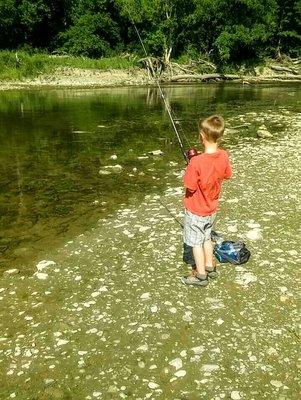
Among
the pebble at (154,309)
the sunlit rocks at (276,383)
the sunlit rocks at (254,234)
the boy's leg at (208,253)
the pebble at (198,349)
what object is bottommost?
the sunlit rocks at (254,234)

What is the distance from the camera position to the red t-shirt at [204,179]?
21.5ft

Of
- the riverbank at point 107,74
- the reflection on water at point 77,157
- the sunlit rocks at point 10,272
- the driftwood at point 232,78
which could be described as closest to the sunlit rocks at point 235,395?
the sunlit rocks at point 10,272

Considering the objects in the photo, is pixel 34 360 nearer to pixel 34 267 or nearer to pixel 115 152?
pixel 34 267

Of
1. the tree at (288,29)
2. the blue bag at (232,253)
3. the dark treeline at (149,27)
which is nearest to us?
the blue bag at (232,253)

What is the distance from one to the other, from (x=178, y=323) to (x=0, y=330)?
2587 mm

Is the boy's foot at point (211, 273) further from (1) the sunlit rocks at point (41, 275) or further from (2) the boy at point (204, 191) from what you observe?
(1) the sunlit rocks at point (41, 275)

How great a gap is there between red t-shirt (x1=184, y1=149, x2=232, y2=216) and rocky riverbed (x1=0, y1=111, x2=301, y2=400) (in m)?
1.41

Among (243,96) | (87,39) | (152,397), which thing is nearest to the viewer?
(152,397)

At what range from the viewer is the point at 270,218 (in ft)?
32.6

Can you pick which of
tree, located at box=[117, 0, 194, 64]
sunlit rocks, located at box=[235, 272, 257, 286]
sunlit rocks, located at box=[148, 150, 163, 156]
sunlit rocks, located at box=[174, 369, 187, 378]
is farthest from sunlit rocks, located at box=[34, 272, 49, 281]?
tree, located at box=[117, 0, 194, 64]

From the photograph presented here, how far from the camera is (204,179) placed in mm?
6582

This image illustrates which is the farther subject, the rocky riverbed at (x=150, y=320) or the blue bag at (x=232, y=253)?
the blue bag at (x=232, y=253)

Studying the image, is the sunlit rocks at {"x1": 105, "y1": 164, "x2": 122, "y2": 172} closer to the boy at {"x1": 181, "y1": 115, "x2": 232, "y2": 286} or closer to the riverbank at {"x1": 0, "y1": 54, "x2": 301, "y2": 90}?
the boy at {"x1": 181, "y1": 115, "x2": 232, "y2": 286}

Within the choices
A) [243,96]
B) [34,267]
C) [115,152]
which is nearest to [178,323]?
[34,267]
